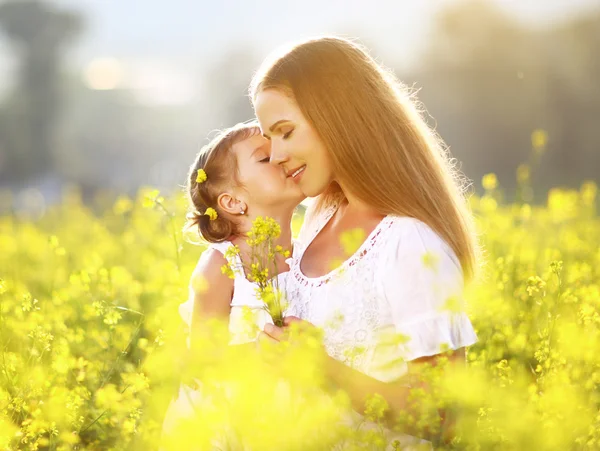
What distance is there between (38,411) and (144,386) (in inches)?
14.7

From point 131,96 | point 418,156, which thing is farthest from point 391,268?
point 131,96

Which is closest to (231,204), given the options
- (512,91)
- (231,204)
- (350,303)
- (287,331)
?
(231,204)

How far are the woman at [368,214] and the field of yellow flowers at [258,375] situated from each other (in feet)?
0.70

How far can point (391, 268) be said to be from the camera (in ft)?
7.80

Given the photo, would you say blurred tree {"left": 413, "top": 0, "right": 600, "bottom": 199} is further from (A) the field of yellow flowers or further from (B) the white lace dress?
(B) the white lace dress

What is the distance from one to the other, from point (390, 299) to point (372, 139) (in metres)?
0.52

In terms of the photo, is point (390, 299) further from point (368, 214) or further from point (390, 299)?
point (368, 214)

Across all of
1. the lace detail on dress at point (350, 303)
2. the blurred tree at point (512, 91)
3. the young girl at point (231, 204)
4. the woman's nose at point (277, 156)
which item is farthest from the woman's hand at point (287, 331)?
the blurred tree at point (512, 91)

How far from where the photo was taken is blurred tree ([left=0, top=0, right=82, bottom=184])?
2398 cm

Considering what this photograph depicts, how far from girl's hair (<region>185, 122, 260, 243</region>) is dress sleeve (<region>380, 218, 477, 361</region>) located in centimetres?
72

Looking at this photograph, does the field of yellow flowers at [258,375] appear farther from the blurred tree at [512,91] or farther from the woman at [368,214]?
the blurred tree at [512,91]

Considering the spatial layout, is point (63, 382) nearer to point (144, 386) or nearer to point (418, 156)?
point (144, 386)

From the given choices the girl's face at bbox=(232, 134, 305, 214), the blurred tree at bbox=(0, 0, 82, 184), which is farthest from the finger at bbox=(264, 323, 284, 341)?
the blurred tree at bbox=(0, 0, 82, 184)

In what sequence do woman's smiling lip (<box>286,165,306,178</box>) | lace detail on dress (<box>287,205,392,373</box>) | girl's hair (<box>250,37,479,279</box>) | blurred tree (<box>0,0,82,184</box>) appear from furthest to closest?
blurred tree (<box>0,0,82,184</box>)
woman's smiling lip (<box>286,165,306,178</box>)
girl's hair (<box>250,37,479,279</box>)
lace detail on dress (<box>287,205,392,373</box>)
